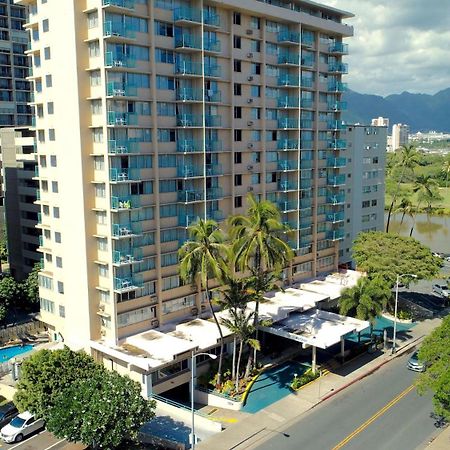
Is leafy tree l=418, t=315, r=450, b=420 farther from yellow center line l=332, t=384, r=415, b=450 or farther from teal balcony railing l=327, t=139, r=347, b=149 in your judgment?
teal balcony railing l=327, t=139, r=347, b=149

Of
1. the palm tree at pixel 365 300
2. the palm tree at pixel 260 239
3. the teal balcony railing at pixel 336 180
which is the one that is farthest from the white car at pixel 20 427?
the teal balcony railing at pixel 336 180

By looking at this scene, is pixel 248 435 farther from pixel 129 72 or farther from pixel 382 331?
pixel 129 72

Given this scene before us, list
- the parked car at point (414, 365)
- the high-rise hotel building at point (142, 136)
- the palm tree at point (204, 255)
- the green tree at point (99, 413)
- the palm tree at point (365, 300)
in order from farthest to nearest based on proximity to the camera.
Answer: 1. the palm tree at point (365, 300)
2. the parked car at point (414, 365)
3. the high-rise hotel building at point (142, 136)
4. the palm tree at point (204, 255)
5. the green tree at point (99, 413)

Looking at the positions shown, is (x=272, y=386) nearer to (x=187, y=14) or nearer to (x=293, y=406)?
(x=293, y=406)

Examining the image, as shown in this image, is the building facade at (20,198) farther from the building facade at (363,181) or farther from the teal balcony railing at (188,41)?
the building facade at (363,181)

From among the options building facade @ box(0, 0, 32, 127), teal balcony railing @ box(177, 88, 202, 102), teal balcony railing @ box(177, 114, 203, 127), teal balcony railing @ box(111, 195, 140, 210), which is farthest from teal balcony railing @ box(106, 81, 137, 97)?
building facade @ box(0, 0, 32, 127)

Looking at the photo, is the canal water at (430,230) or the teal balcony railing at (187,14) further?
the canal water at (430,230)

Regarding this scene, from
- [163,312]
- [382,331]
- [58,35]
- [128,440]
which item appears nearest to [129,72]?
[58,35]
